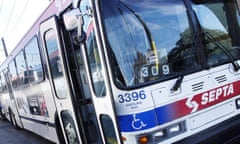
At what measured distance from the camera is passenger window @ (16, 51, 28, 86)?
673cm

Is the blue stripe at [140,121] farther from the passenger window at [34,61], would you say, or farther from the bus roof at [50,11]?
the passenger window at [34,61]

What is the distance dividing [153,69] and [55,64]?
1.96 m

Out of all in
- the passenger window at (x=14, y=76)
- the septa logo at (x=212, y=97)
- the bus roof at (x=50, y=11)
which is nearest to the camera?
the septa logo at (x=212, y=97)

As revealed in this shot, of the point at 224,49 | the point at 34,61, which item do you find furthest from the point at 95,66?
the point at 34,61

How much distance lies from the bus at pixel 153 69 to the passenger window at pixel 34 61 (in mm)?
1630

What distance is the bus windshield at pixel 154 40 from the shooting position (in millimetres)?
2879

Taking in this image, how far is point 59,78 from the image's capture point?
4285 mm

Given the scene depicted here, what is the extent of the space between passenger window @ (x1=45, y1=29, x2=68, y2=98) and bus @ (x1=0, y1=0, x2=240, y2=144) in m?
0.26

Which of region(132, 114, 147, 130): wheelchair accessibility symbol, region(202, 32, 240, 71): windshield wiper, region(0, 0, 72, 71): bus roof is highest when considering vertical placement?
region(0, 0, 72, 71): bus roof

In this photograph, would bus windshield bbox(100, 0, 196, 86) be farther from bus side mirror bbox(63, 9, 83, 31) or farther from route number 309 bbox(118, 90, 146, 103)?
bus side mirror bbox(63, 9, 83, 31)

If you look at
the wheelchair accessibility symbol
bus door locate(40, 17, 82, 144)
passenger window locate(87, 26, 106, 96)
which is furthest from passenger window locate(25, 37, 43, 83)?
the wheelchair accessibility symbol

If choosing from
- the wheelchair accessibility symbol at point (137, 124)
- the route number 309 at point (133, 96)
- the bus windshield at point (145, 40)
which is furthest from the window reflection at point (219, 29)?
the wheelchair accessibility symbol at point (137, 124)

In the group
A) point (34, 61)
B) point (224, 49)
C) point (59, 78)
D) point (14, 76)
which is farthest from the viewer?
point (14, 76)

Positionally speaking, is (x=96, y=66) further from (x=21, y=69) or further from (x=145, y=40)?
(x=21, y=69)
